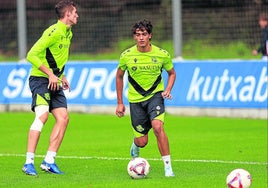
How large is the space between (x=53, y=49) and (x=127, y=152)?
120 inches

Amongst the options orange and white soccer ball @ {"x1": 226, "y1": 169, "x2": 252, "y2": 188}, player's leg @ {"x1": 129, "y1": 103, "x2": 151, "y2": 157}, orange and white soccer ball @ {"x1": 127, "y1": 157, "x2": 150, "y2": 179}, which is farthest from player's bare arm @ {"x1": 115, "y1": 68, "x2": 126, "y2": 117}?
orange and white soccer ball @ {"x1": 226, "y1": 169, "x2": 252, "y2": 188}

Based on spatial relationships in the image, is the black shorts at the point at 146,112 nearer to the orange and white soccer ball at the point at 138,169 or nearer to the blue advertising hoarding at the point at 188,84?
the orange and white soccer ball at the point at 138,169

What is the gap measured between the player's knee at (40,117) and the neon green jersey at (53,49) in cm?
43

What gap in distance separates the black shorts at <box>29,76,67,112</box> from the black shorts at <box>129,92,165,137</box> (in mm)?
944

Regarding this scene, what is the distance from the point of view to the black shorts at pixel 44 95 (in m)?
12.6

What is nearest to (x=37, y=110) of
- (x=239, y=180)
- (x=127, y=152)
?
(x=127, y=152)

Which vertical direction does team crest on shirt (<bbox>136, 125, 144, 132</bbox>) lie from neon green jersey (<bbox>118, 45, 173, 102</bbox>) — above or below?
below

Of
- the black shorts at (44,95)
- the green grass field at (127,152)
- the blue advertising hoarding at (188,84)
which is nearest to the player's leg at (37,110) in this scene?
the black shorts at (44,95)

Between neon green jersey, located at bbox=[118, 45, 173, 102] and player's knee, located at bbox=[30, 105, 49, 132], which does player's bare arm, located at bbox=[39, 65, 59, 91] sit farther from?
neon green jersey, located at bbox=[118, 45, 173, 102]

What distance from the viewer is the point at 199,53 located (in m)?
23.8

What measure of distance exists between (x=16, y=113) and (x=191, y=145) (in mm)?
7942

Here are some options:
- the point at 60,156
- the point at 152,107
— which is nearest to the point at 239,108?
the point at 60,156

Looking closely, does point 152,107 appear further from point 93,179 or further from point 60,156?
point 60,156

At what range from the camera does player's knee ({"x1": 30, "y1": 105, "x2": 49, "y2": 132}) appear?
1252cm
